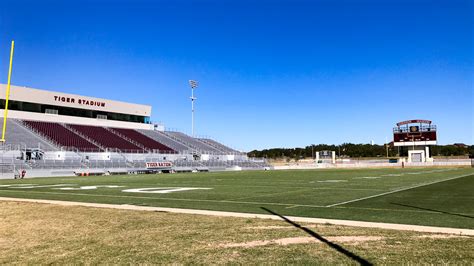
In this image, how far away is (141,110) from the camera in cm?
7206

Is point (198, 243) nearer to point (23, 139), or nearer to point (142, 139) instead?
point (23, 139)

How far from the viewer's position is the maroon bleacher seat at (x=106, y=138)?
5572 centimetres

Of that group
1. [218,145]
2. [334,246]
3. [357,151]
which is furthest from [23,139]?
[357,151]

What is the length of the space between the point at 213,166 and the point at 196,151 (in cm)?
877

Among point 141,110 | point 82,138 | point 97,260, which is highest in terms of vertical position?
point 141,110

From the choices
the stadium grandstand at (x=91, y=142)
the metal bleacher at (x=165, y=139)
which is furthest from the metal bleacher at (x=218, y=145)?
the metal bleacher at (x=165, y=139)

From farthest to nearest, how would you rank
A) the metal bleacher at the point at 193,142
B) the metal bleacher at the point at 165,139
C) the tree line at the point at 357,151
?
the tree line at the point at 357,151 < the metal bleacher at the point at 193,142 < the metal bleacher at the point at 165,139

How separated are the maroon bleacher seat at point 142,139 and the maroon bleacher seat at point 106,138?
2292 mm

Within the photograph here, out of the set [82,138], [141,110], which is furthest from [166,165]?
[141,110]

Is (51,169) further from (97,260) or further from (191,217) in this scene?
(97,260)

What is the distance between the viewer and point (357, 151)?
154 m

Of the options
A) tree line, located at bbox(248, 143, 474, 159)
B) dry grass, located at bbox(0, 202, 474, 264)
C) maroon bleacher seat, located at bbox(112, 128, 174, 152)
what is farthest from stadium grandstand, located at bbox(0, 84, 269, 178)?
tree line, located at bbox(248, 143, 474, 159)

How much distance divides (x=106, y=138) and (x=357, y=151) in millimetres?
116158

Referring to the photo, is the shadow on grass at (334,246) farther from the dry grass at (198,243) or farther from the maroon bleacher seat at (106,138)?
the maroon bleacher seat at (106,138)
